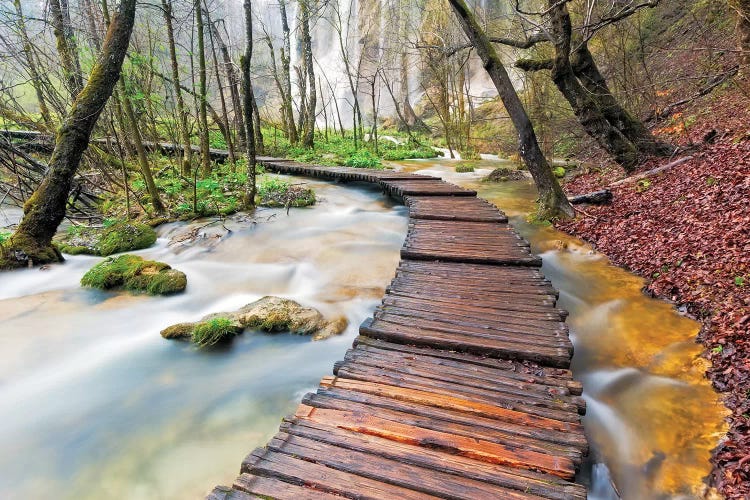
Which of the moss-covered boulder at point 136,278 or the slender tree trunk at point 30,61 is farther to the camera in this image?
the slender tree trunk at point 30,61

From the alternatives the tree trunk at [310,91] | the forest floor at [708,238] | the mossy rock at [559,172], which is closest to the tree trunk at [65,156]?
the forest floor at [708,238]

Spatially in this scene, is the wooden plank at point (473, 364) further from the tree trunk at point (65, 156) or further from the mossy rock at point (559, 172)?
the mossy rock at point (559, 172)

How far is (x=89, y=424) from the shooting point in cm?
413

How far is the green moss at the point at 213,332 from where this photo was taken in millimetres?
5273

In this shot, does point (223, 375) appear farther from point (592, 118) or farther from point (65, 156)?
point (592, 118)

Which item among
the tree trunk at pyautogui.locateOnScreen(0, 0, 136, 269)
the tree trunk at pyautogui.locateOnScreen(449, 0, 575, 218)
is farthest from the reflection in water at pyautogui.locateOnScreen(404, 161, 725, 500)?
the tree trunk at pyautogui.locateOnScreen(0, 0, 136, 269)

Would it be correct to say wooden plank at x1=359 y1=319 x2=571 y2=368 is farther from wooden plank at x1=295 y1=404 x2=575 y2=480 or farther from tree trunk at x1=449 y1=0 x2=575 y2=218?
tree trunk at x1=449 y1=0 x2=575 y2=218

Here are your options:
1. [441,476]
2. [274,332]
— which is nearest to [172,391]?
[274,332]

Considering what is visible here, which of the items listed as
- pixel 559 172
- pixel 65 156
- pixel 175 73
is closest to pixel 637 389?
pixel 65 156

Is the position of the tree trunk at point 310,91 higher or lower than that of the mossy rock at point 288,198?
higher

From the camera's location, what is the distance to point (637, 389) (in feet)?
13.5

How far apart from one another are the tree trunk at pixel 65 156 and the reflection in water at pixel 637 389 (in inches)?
325

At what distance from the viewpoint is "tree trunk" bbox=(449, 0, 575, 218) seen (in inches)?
308

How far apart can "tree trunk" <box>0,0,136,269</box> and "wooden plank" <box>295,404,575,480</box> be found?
6.60 meters
